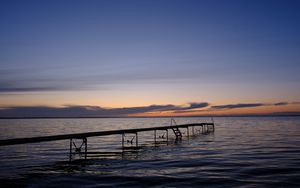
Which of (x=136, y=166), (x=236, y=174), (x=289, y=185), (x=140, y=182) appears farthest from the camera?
(x=136, y=166)

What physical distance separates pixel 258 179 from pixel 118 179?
780 cm

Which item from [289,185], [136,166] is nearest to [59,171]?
[136,166]

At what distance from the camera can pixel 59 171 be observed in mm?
19688

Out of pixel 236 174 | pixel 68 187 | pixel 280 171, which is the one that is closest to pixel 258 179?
pixel 236 174

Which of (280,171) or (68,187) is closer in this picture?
(68,187)

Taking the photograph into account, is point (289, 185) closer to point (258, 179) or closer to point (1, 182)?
point (258, 179)

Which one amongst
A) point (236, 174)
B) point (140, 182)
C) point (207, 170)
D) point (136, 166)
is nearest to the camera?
point (140, 182)

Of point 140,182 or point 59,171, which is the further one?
point 59,171

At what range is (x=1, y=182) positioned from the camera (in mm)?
15938

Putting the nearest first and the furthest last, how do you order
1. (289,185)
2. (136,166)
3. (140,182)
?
1. (289,185)
2. (140,182)
3. (136,166)

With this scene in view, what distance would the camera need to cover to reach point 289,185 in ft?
47.3

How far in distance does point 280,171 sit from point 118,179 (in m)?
10.3

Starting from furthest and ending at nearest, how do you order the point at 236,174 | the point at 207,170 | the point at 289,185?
1. the point at 207,170
2. the point at 236,174
3. the point at 289,185

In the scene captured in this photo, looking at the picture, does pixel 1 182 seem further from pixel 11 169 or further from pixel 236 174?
pixel 236 174
